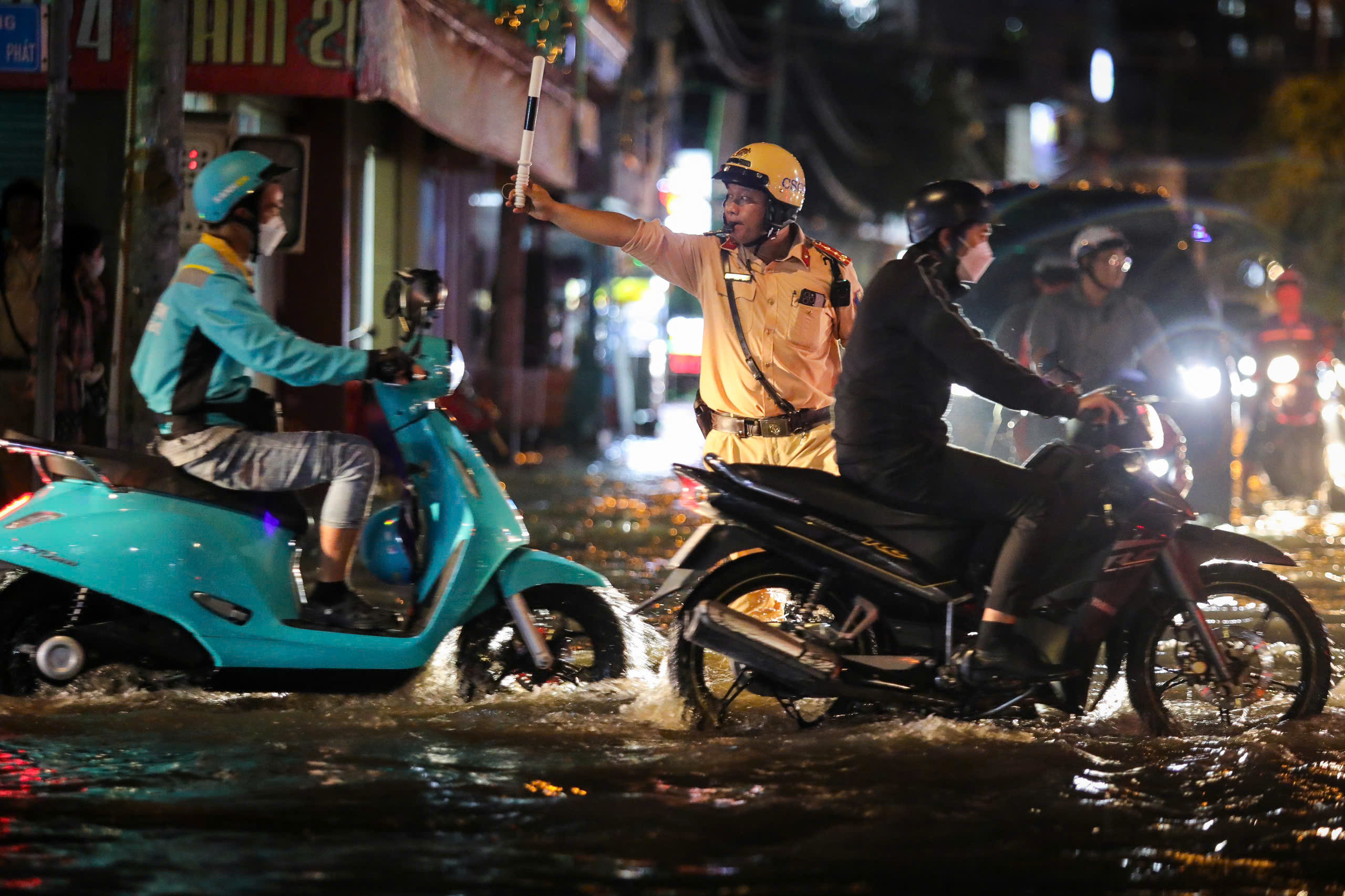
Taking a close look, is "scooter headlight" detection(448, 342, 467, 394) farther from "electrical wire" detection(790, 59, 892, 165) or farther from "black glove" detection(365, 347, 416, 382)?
"electrical wire" detection(790, 59, 892, 165)

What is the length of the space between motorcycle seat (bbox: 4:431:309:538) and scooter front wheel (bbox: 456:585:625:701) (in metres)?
0.83

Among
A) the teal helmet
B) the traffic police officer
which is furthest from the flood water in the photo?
the teal helmet

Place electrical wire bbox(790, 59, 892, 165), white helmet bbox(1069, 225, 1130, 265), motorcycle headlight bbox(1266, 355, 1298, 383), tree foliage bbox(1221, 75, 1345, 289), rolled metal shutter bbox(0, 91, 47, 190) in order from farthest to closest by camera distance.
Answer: electrical wire bbox(790, 59, 892, 165), tree foliage bbox(1221, 75, 1345, 289), motorcycle headlight bbox(1266, 355, 1298, 383), rolled metal shutter bbox(0, 91, 47, 190), white helmet bbox(1069, 225, 1130, 265)

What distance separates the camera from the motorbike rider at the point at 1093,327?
8.59m

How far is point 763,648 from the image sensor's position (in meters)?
5.60

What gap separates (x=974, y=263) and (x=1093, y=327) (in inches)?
118

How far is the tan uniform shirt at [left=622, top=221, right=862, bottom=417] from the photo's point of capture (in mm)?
6809

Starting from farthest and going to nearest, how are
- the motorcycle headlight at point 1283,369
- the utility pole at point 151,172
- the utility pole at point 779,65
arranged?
1. the utility pole at point 779,65
2. the motorcycle headlight at point 1283,369
3. the utility pole at point 151,172

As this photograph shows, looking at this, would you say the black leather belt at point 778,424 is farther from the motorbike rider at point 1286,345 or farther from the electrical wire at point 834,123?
the electrical wire at point 834,123

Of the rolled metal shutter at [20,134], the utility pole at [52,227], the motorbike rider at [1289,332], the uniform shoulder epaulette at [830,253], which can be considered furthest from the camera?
the motorbike rider at [1289,332]

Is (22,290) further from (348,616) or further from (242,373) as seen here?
(348,616)

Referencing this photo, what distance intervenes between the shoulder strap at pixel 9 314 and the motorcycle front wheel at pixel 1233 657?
A: 746cm

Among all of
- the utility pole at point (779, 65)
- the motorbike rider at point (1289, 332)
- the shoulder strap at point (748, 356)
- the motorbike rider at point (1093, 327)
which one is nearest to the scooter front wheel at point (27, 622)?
the shoulder strap at point (748, 356)

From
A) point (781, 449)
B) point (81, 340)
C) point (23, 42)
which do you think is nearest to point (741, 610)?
point (781, 449)
